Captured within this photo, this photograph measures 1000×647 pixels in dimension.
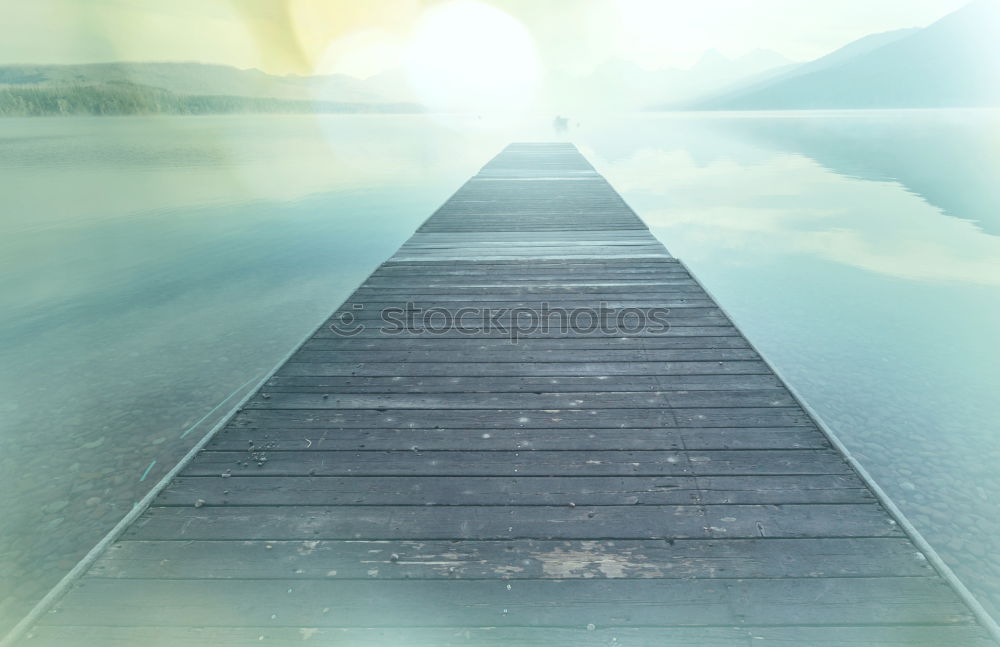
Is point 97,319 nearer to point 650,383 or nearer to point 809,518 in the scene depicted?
point 650,383

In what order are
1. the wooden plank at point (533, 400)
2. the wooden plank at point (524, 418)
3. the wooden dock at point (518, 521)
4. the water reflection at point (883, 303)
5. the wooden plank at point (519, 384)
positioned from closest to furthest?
the wooden dock at point (518, 521) < the wooden plank at point (524, 418) < the wooden plank at point (533, 400) < the wooden plank at point (519, 384) < the water reflection at point (883, 303)

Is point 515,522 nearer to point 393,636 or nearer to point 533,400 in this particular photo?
point 393,636

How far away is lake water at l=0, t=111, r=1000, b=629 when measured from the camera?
5.40 metres

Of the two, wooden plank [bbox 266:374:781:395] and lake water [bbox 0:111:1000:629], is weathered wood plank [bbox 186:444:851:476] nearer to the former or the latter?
wooden plank [bbox 266:374:781:395]

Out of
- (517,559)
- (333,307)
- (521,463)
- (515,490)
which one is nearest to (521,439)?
(521,463)

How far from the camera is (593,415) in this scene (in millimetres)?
4168

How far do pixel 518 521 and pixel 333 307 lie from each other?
346 inches

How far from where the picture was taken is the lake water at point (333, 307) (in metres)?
5.40

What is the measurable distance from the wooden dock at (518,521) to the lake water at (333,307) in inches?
84.3

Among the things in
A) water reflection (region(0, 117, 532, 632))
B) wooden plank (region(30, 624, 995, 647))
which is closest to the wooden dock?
wooden plank (region(30, 624, 995, 647))

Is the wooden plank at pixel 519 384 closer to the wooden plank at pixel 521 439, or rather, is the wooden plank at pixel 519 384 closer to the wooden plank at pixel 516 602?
the wooden plank at pixel 521 439

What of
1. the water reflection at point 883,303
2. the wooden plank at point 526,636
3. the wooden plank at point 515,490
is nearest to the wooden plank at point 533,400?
the wooden plank at point 515,490

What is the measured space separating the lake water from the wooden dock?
7.02 ft

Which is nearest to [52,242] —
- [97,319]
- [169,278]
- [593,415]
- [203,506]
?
[169,278]
